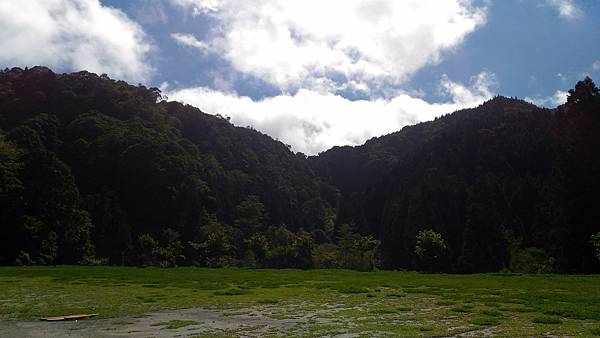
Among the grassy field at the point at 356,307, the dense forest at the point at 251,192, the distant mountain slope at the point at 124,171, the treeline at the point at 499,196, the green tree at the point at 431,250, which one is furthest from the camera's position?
the distant mountain slope at the point at 124,171

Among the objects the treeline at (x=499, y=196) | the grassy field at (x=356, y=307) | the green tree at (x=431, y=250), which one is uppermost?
the treeline at (x=499, y=196)

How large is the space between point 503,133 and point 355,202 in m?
44.3

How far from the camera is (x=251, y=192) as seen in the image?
14712 centimetres

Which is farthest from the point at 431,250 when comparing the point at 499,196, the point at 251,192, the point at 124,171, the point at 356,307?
the point at 251,192

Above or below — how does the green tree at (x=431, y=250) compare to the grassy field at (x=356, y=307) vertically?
above

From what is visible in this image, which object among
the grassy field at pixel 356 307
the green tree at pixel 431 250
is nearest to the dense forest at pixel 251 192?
the green tree at pixel 431 250

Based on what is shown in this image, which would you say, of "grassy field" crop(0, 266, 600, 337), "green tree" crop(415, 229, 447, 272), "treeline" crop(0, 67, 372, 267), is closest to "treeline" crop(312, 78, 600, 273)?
"green tree" crop(415, 229, 447, 272)

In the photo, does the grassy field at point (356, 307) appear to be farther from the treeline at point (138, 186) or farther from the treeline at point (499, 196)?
the treeline at point (138, 186)

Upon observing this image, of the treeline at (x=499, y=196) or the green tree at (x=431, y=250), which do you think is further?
the green tree at (x=431, y=250)

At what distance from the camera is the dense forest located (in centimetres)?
6094

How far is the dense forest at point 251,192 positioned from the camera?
60938 mm

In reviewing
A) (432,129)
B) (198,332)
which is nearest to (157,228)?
(198,332)

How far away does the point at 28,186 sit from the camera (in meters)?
78.3

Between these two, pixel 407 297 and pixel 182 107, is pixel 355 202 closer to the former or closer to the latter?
pixel 182 107
